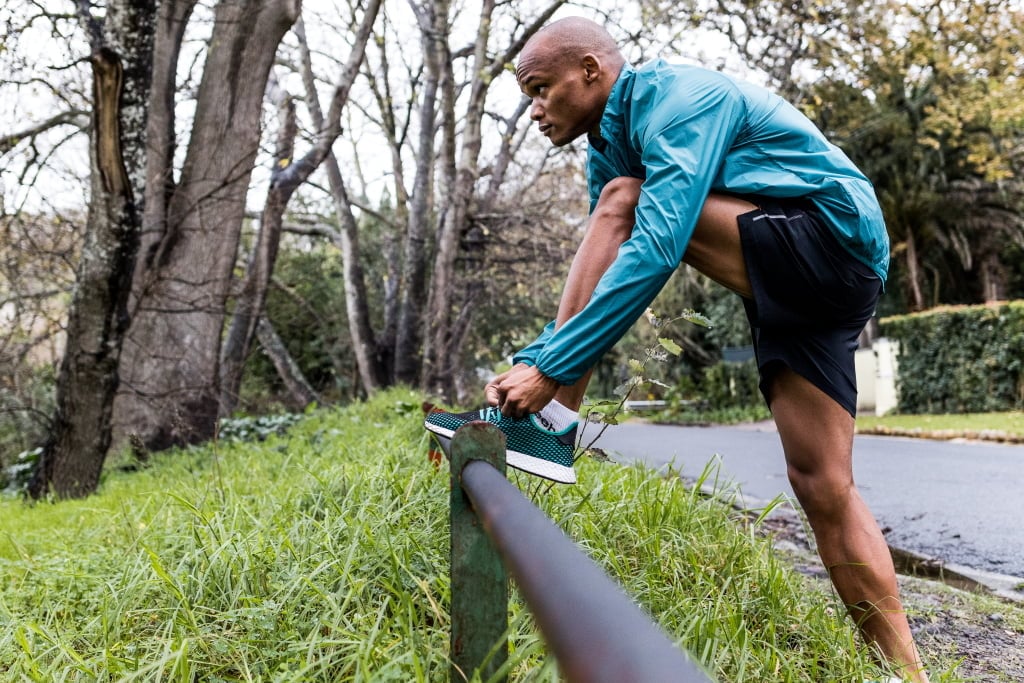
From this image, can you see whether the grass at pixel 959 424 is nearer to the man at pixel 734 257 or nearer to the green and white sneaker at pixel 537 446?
the man at pixel 734 257

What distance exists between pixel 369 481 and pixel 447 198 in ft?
31.8

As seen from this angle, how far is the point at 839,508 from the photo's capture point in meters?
2.22

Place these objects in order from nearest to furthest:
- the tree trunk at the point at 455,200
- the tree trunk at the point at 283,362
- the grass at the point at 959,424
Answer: the grass at the point at 959,424 < the tree trunk at the point at 455,200 < the tree trunk at the point at 283,362

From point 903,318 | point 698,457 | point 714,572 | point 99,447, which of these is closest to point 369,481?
point 714,572

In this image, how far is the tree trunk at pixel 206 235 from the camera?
8305 millimetres

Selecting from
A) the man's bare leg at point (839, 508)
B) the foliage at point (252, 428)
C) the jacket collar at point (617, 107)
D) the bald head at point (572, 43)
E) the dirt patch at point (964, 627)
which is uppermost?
the bald head at point (572, 43)

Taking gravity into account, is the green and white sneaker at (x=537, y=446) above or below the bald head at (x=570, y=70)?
below

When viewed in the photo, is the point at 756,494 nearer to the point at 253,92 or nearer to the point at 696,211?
the point at 696,211

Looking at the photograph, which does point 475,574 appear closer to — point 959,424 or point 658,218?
point 658,218

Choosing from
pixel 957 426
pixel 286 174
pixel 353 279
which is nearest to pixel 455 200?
pixel 286 174

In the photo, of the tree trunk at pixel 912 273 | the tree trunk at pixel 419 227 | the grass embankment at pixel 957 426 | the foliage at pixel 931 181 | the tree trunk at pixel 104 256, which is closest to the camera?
the tree trunk at pixel 104 256

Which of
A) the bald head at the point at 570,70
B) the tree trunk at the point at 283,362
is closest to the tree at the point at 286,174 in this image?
the tree trunk at the point at 283,362

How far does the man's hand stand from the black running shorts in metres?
0.58

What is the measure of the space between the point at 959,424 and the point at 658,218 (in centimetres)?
1209
